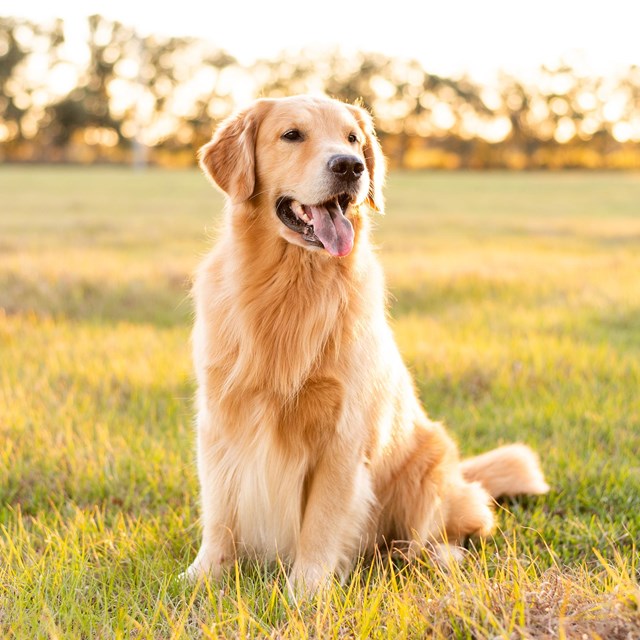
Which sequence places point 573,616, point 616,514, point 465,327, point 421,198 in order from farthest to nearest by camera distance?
point 421,198, point 465,327, point 616,514, point 573,616

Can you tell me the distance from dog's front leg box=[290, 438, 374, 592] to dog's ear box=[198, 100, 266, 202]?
1.03m

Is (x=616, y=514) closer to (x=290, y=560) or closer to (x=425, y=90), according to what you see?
(x=290, y=560)

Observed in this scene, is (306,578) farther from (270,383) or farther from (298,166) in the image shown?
(298,166)

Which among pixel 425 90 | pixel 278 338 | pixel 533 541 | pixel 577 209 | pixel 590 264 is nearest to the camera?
pixel 278 338

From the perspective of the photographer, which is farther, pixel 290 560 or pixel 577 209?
pixel 577 209

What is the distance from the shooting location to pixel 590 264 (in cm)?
978

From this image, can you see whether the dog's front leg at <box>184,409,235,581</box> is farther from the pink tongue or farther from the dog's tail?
the dog's tail

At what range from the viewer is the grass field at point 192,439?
86.4 inches

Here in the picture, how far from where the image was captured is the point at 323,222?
2.80m

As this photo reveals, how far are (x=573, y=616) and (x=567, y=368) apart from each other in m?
3.32

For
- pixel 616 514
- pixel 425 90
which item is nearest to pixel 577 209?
pixel 616 514

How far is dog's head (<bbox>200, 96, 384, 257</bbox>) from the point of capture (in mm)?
2783

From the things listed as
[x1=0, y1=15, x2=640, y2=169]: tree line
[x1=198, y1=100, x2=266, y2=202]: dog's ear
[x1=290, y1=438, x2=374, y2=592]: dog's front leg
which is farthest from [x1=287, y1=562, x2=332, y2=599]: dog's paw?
[x1=0, y1=15, x2=640, y2=169]: tree line

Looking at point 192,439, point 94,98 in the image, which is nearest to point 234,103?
point 94,98
